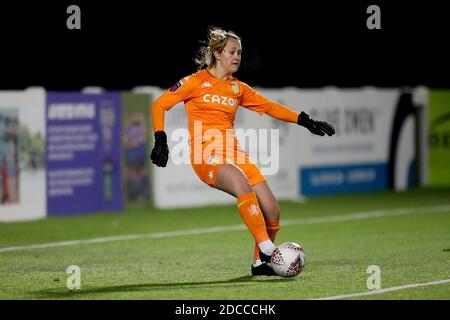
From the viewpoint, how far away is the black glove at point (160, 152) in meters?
9.48

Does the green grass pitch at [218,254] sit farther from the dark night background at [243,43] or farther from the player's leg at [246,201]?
the dark night background at [243,43]

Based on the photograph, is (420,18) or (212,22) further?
(420,18)

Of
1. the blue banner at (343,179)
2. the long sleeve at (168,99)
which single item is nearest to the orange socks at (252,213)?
the long sleeve at (168,99)

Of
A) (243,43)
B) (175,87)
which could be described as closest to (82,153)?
(175,87)

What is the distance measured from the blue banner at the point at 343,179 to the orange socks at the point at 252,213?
938cm

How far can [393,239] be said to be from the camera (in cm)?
1321

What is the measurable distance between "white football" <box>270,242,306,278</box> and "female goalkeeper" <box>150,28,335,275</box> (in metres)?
0.13

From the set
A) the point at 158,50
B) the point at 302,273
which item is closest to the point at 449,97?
the point at 158,50

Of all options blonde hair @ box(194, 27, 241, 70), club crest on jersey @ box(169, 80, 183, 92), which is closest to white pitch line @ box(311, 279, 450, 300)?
club crest on jersey @ box(169, 80, 183, 92)

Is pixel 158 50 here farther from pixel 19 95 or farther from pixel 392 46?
pixel 19 95

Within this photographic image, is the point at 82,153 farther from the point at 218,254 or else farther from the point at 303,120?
the point at 303,120

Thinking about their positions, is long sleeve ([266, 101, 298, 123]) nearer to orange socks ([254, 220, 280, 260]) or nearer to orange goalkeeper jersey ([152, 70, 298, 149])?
orange goalkeeper jersey ([152, 70, 298, 149])

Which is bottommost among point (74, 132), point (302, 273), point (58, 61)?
point (302, 273)

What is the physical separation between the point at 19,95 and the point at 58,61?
308 inches
